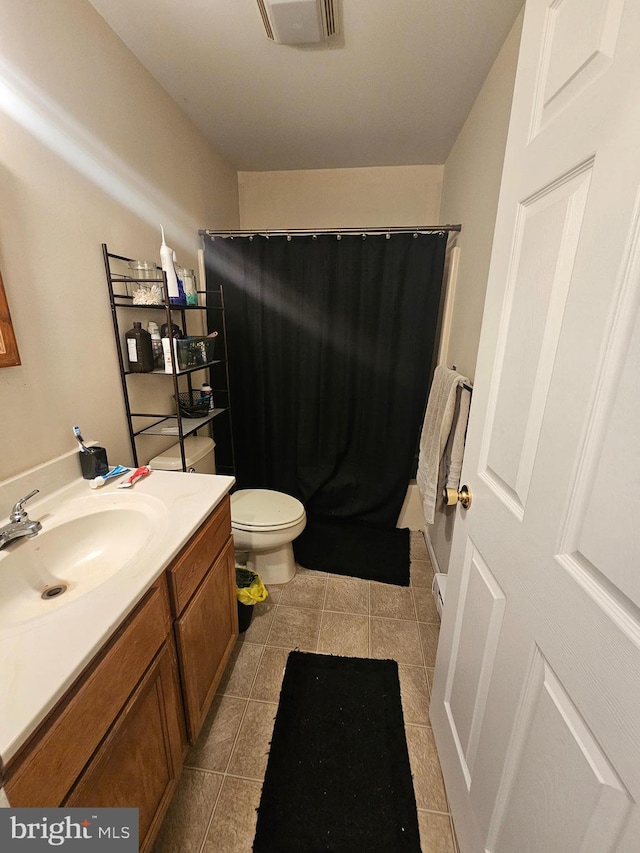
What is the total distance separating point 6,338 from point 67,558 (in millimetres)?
617

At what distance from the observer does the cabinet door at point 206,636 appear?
1025 mm

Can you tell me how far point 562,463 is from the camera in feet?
1.88

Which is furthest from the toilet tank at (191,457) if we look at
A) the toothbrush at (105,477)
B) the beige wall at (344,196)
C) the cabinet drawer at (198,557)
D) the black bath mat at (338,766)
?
the beige wall at (344,196)

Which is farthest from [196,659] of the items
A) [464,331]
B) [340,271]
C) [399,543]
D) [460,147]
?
[460,147]

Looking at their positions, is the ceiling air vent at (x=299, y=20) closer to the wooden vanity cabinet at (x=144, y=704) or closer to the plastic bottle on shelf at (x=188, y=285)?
the plastic bottle on shelf at (x=188, y=285)

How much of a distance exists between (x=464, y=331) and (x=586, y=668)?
1527 millimetres

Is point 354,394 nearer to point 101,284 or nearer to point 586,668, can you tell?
point 101,284

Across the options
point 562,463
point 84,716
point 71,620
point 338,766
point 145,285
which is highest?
point 145,285

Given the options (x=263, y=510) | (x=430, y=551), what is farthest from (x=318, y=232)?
(x=430, y=551)

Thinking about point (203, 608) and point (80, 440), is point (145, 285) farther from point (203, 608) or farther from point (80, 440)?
point (203, 608)

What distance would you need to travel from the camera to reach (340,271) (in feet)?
6.80

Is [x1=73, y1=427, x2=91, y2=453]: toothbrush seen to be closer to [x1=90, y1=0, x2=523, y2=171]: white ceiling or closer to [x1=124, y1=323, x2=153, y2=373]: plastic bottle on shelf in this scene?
[x1=124, y1=323, x2=153, y2=373]: plastic bottle on shelf

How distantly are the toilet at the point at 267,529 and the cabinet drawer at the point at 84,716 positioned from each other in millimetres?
810
